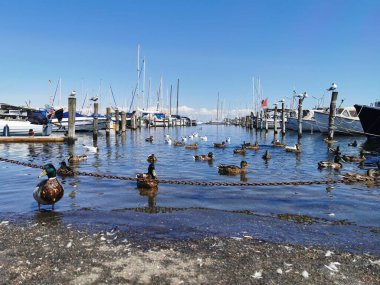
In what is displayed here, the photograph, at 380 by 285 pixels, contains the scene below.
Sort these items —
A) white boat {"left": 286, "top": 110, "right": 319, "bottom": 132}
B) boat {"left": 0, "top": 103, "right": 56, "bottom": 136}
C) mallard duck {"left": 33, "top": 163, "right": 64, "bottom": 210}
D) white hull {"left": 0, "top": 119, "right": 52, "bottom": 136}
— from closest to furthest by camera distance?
mallard duck {"left": 33, "top": 163, "right": 64, "bottom": 210}
boat {"left": 0, "top": 103, "right": 56, "bottom": 136}
white hull {"left": 0, "top": 119, "right": 52, "bottom": 136}
white boat {"left": 286, "top": 110, "right": 319, "bottom": 132}

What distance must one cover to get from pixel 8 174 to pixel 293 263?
13713 millimetres

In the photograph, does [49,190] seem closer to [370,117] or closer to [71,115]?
[71,115]

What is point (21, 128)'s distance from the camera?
36.1m

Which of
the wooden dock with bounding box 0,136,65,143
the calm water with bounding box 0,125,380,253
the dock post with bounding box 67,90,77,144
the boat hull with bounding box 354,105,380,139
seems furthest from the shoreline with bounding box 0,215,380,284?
the boat hull with bounding box 354,105,380,139

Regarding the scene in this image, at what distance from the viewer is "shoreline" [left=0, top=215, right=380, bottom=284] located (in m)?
5.48

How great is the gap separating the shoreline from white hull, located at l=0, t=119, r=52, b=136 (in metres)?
29.8

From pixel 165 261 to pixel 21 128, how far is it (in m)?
34.4

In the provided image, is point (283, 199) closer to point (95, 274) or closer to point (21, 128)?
point (95, 274)

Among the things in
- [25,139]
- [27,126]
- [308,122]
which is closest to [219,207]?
[25,139]

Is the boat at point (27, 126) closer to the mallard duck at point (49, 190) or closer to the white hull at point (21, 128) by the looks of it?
the white hull at point (21, 128)

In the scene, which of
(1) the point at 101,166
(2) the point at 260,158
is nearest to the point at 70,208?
(1) the point at 101,166

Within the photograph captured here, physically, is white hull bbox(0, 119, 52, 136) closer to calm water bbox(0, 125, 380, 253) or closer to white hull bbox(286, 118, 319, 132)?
calm water bbox(0, 125, 380, 253)

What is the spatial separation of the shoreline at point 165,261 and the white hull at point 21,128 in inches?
1174

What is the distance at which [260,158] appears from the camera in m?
24.8
